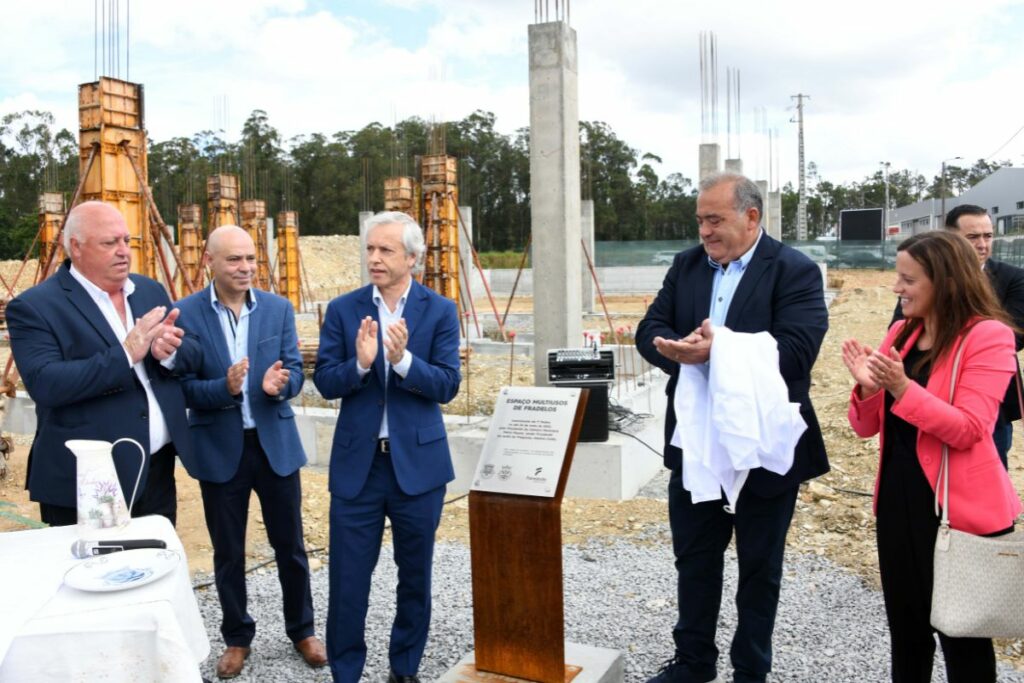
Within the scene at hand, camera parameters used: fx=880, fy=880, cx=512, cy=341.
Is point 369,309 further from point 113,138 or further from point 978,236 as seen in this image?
point 113,138

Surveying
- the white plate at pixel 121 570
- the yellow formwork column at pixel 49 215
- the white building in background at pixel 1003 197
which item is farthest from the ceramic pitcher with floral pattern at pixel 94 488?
the white building in background at pixel 1003 197

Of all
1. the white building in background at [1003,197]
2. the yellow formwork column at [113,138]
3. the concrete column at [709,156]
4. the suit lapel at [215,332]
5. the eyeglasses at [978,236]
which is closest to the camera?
the suit lapel at [215,332]

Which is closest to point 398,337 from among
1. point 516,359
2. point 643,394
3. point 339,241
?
point 643,394

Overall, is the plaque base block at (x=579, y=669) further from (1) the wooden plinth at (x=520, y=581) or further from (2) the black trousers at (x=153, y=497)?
(2) the black trousers at (x=153, y=497)

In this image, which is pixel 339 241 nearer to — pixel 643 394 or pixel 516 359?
pixel 516 359

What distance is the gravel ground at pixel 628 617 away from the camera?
3.51m

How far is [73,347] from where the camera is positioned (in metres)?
2.99

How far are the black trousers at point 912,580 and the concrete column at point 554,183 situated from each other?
4370 millimetres

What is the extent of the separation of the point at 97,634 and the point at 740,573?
79.5 inches

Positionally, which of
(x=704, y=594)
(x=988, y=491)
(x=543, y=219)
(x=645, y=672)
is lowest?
(x=645, y=672)

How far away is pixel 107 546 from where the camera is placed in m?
2.18

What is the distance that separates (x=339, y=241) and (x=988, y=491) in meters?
46.3

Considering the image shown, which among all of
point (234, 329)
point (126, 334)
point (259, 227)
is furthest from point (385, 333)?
point (259, 227)

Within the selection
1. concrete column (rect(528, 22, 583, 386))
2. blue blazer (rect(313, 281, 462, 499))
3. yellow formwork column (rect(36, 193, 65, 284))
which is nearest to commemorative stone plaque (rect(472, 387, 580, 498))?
blue blazer (rect(313, 281, 462, 499))
